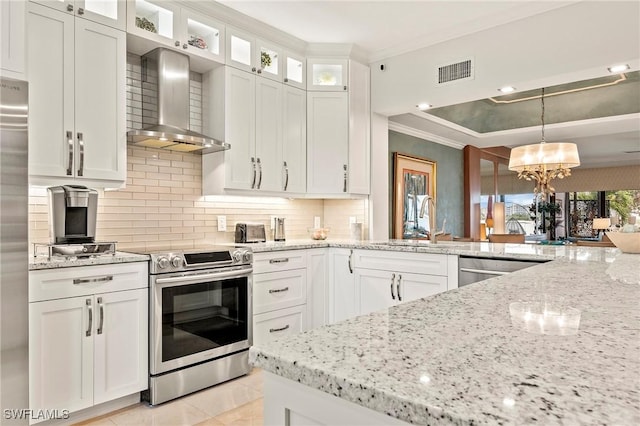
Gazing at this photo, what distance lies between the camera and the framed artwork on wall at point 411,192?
5.46 metres

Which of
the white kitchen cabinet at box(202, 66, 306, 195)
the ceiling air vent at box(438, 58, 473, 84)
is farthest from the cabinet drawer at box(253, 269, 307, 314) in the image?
the ceiling air vent at box(438, 58, 473, 84)

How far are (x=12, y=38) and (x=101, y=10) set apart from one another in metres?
0.85

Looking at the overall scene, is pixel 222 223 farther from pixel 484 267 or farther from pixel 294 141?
pixel 484 267

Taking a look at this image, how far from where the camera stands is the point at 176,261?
8.95 ft

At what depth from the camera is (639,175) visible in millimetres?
9367

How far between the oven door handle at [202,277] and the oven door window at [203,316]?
0.04 m

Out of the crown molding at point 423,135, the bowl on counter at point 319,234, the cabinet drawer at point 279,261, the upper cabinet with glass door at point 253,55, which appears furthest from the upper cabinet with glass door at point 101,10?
the crown molding at point 423,135

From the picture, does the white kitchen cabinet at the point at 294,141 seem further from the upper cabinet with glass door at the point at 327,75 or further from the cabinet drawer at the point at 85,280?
the cabinet drawer at the point at 85,280

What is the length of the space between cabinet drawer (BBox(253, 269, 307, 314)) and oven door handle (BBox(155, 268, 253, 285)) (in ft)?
0.77

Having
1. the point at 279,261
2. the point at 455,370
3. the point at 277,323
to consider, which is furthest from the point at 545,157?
the point at 455,370

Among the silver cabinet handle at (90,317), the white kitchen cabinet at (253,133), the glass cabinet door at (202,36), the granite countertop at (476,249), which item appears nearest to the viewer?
the silver cabinet handle at (90,317)

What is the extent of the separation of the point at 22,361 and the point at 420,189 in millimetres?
4984

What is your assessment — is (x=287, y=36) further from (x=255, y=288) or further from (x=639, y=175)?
(x=639, y=175)

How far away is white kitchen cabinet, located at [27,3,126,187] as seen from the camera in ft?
8.18
